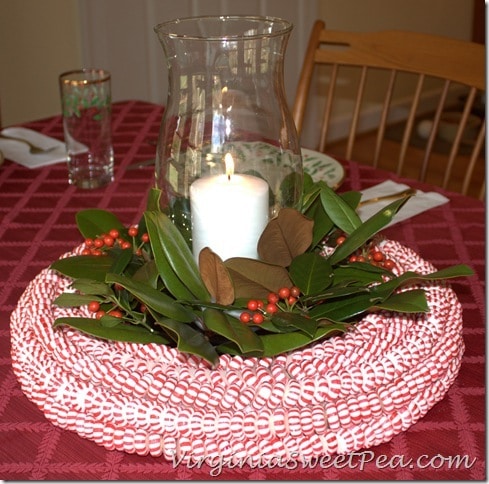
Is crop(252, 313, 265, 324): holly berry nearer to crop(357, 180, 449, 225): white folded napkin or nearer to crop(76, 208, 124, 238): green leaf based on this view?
crop(76, 208, 124, 238): green leaf

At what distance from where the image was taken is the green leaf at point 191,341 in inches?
22.9

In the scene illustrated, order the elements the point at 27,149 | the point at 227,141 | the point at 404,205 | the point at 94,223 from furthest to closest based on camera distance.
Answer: the point at 27,149
the point at 404,205
the point at 94,223
the point at 227,141

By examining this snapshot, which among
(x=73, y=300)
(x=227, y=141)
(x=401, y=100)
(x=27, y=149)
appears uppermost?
(x=227, y=141)

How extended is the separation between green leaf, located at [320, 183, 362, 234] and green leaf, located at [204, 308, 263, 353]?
170 millimetres

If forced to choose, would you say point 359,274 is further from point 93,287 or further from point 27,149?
point 27,149

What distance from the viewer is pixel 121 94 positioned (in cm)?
291

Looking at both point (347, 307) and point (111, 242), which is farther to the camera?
point (111, 242)

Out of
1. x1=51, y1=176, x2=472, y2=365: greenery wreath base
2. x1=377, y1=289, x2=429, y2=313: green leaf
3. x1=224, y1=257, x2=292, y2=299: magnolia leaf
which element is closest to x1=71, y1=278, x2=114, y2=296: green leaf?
x1=51, y1=176, x2=472, y2=365: greenery wreath base

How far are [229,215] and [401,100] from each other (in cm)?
352

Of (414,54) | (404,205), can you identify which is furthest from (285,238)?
(414,54)

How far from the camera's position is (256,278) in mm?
664

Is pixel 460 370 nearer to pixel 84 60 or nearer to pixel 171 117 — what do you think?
pixel 171 117

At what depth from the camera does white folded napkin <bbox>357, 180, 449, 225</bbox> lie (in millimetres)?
1077

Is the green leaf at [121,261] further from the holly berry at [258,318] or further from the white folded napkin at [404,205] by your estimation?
the white folded napkin at [404,205]
